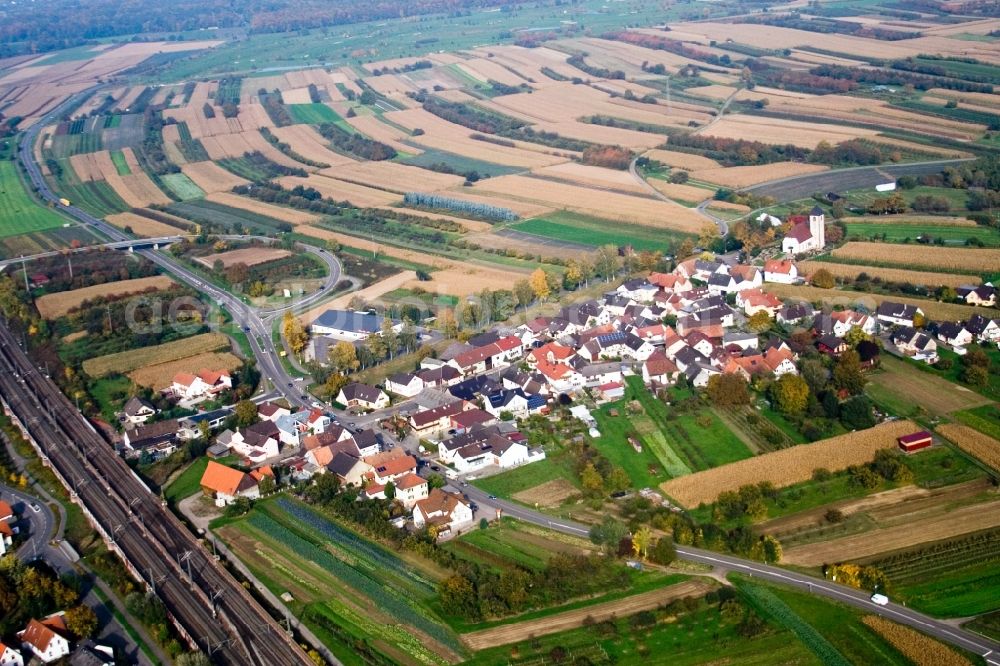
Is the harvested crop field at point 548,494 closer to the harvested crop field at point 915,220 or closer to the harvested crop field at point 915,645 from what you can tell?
the harvested crop field at point 915,645

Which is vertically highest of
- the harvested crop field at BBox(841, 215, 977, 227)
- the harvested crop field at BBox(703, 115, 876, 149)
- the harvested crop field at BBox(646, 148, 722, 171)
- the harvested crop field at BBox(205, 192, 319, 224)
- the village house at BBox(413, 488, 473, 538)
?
the harvested crop field at BBox(703, 115, 876, 149)

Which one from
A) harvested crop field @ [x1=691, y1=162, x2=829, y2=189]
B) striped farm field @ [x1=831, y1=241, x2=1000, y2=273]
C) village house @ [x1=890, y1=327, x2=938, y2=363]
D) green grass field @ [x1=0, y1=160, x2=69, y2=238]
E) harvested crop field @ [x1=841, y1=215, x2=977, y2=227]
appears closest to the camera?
village house @ [x1=890, y1=327, x2=938, y2=363]

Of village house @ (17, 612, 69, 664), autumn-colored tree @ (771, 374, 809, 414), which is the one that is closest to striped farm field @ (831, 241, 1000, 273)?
autumn-colored tree @ (771, 374, 809, 414)

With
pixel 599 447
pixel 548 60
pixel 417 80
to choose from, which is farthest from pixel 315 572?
pixel 548 60

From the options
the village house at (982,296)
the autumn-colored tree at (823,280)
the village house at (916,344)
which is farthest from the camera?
the autumn-colored tree at (823,280)

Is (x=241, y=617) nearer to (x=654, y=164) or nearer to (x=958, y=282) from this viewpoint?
(x=958, y=282)

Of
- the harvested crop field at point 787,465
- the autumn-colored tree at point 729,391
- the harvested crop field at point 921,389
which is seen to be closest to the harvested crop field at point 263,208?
the autumn-colored tree at point 729,391

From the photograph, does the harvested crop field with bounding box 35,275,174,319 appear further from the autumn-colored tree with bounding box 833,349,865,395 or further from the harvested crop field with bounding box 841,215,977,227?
the harvested crop field with bounding box 841,215,977,227
